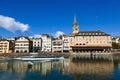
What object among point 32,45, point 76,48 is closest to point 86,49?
point 76,48

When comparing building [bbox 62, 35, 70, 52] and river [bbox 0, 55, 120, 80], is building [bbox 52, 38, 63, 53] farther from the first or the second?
river [bbox 0, 55, 120, 80]

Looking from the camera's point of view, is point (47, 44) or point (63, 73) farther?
point (47, 44)

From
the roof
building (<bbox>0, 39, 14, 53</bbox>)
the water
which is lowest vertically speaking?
the water

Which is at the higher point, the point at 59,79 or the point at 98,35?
the point at 98,35

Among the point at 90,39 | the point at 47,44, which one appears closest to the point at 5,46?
the point at 47,44

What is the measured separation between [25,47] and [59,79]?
92346 mm

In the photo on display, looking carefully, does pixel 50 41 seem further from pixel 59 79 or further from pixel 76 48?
pixel 59 79

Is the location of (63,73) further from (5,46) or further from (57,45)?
(5,46)

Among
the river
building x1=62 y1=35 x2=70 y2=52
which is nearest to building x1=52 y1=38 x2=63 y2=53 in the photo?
building x1=62 y1=35 x2=70 y2=52

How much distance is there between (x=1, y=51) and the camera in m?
123

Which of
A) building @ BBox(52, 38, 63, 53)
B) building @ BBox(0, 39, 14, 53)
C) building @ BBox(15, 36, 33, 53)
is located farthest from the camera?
building @ BBox(52, 38, 63, 53)

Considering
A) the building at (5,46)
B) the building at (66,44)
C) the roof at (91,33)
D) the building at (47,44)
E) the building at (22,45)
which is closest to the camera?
the building at (5,46)

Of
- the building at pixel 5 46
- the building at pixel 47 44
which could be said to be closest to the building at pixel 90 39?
the building at pixel 47 44

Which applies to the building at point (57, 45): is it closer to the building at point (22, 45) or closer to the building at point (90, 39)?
the building at point (90, 39)
